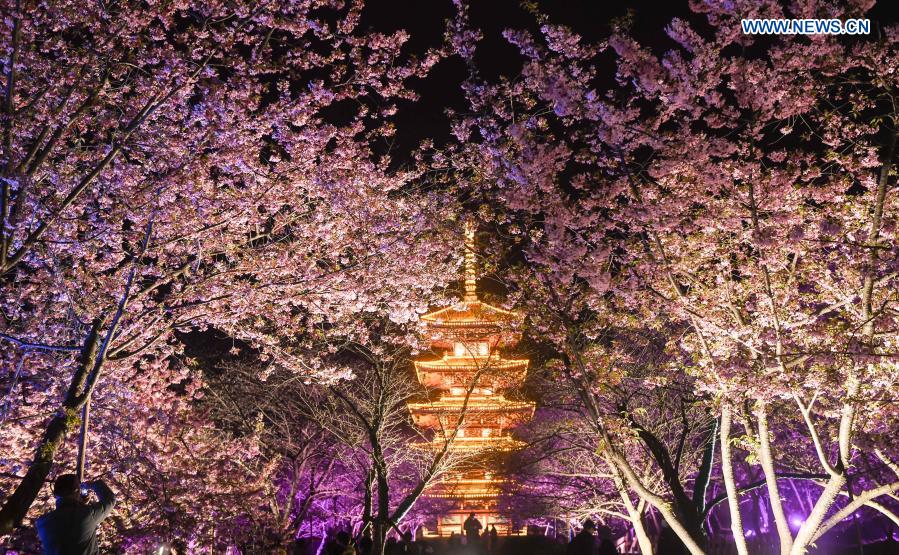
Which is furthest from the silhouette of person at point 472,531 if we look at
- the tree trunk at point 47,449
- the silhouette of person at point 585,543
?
the tree trunk at point 47,449

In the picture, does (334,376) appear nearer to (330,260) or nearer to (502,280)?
(330,260)

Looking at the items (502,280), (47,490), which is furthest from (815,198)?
(47,490)

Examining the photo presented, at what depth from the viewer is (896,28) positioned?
24.2 feet

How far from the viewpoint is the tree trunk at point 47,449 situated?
591 centimetres

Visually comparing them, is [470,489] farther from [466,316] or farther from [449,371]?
[466,316]

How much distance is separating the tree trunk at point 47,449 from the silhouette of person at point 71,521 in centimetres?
149

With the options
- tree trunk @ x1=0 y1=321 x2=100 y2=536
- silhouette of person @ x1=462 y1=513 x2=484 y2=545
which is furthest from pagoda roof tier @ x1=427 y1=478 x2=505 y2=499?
tree trunk @ x1=0 y1=321 x2=100 y2=536

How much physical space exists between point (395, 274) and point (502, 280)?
3682 millimetres

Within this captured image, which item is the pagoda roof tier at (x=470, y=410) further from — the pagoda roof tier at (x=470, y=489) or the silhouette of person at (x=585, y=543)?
the silhouette of person at (x=585, y=543)

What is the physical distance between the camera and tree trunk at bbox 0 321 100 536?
5.91 m

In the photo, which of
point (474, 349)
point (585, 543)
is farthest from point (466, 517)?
point (585, 543)

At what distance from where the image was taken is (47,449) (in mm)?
6309

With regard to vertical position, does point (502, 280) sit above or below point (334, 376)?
above

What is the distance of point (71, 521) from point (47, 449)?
1.95m
